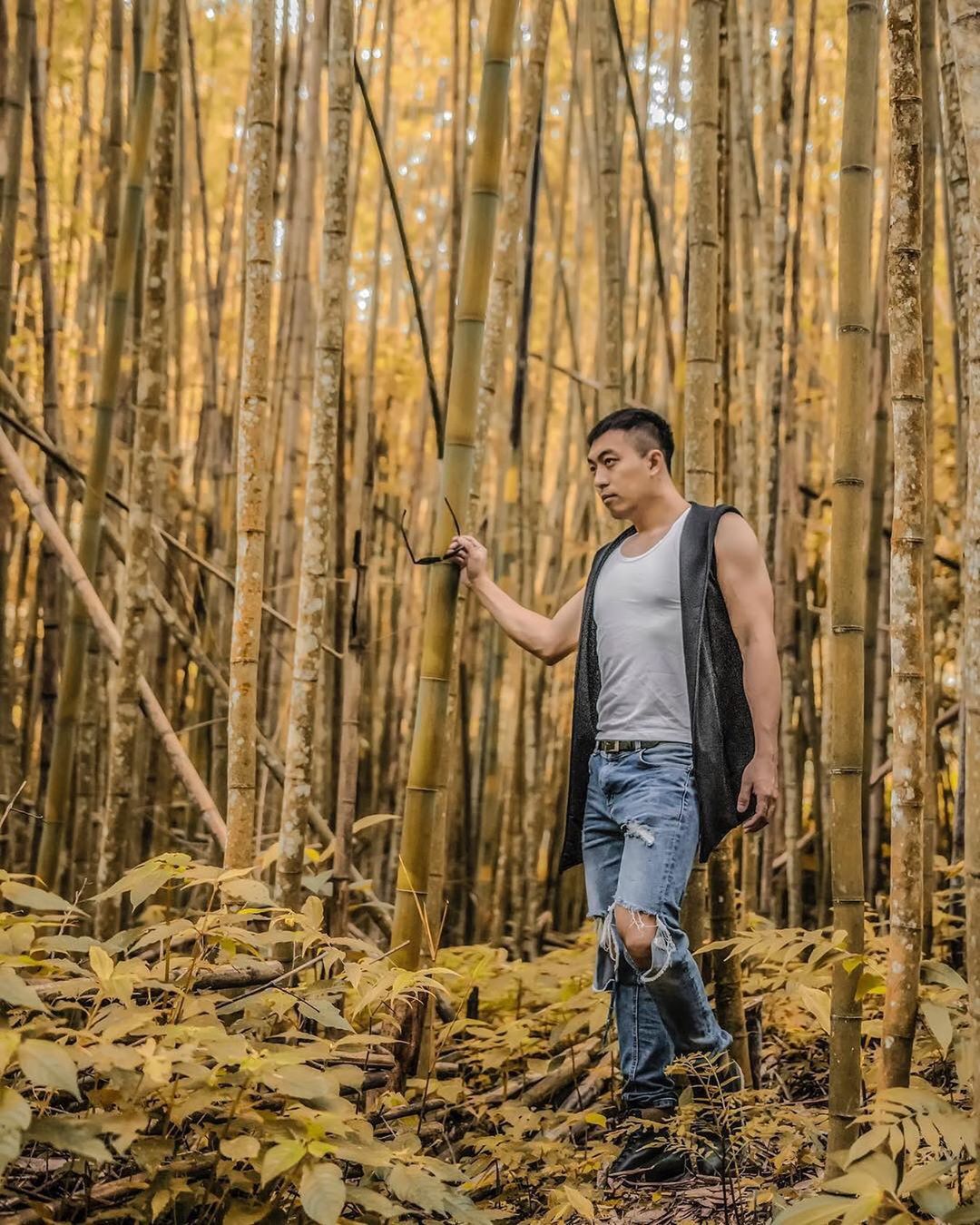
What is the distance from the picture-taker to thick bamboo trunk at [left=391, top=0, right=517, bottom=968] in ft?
5.48

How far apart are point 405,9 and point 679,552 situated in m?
3.75

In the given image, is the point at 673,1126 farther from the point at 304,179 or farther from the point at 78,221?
the point at 78,221

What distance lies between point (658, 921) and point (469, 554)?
1.94ft

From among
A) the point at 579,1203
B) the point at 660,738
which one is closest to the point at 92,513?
the point at 660,738

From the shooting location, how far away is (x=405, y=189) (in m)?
5.02

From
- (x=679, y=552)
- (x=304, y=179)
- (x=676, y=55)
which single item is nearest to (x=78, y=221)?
(x=304, y=179)

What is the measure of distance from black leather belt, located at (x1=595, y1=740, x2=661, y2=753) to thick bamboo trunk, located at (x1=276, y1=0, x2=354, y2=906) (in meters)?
0.45

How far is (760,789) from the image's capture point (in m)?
1.64

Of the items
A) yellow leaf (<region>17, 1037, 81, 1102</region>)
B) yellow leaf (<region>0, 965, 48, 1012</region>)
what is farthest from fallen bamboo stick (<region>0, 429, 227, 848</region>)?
yellow leaf (<region>17, 1037, 81, 1102</region>)

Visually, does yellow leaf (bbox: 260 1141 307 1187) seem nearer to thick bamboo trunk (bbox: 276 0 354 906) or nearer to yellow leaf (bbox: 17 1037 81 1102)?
yellow leaf (bbox: 17 1037 81 1102)

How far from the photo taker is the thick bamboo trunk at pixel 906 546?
125cm

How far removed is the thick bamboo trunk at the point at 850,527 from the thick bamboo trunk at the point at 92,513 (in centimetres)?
129

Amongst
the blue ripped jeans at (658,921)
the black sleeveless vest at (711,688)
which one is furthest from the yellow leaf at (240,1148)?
the black sleeveless vest at (711,688)

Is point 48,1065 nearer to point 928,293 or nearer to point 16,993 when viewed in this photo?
point 16,993
